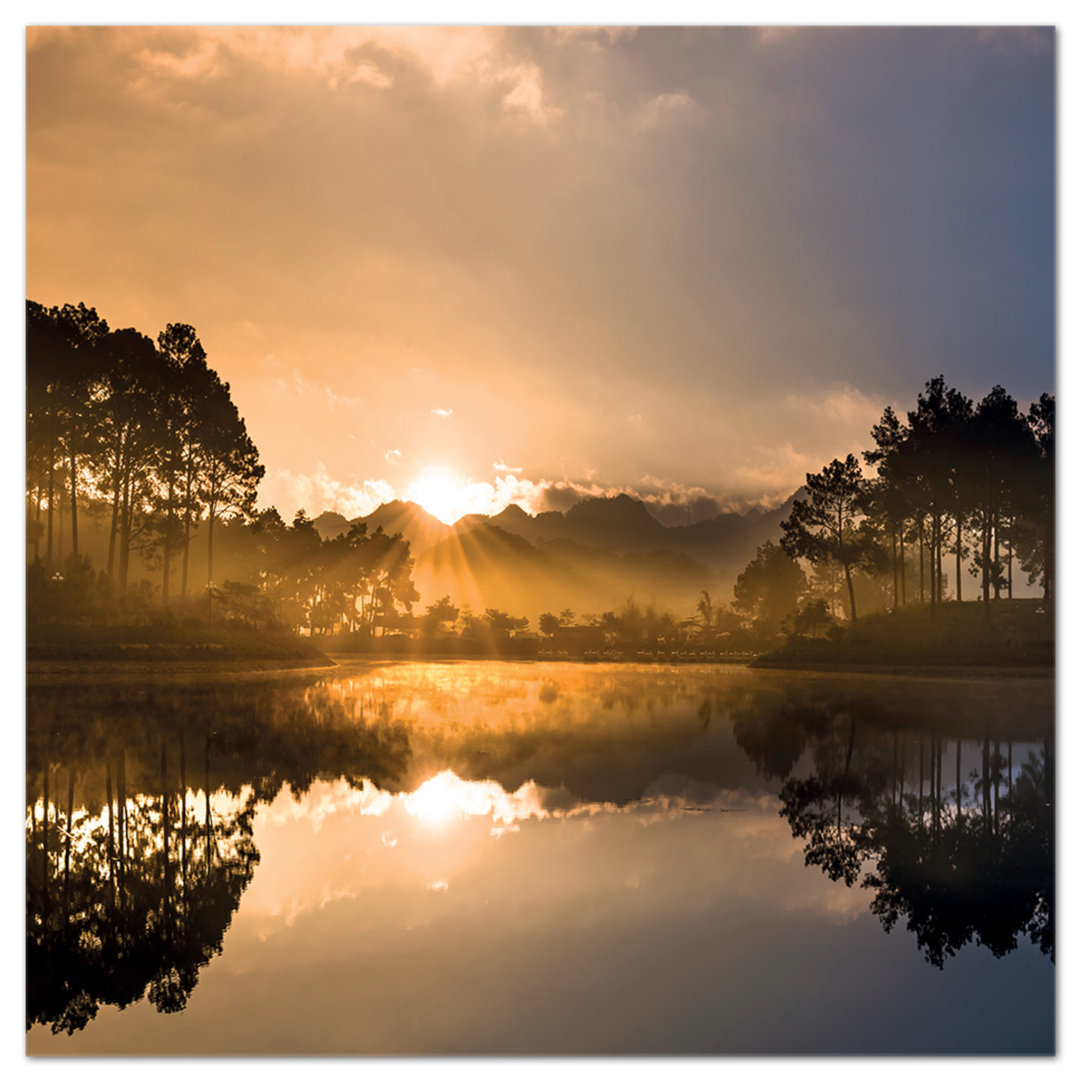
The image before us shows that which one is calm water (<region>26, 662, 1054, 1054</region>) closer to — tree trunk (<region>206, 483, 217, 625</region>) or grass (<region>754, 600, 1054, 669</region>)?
grass (<region>754, 600, 1054, 669</region>)

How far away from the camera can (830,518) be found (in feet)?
70.2

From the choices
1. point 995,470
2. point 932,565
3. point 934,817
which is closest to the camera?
point 934,817

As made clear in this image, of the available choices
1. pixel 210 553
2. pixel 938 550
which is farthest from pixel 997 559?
pixel 210 553

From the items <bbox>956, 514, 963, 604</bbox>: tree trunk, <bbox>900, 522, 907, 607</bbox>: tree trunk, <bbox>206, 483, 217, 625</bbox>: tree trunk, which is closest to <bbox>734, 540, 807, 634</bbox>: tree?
<bbox>900, 522, 907, 607</bbox>: tree trunk

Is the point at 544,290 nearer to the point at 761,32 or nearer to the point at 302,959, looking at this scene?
the point at 761,32

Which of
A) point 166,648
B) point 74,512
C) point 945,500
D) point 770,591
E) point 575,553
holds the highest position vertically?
point 945,500

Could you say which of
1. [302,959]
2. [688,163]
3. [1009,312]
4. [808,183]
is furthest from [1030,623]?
[302,959]

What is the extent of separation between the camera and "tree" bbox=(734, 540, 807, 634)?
120 ft

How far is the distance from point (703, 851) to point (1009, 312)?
774 cm

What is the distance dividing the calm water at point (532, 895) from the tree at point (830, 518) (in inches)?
198

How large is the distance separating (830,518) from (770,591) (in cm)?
2188

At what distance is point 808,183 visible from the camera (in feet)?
35.0

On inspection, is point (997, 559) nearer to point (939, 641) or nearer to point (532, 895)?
point (939, 641)

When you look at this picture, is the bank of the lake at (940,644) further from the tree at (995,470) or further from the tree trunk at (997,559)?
the tree at (995,470)
